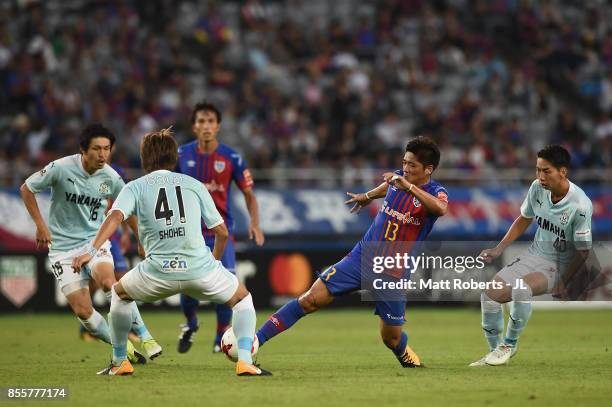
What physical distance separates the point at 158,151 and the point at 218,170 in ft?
12.6

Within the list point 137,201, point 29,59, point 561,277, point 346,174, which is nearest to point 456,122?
point 346,174

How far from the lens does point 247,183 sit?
13.1 metres

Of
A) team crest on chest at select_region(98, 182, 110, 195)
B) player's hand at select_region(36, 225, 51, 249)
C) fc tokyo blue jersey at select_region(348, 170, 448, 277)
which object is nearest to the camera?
fc tokyo blue jersey at select_region(348, 170, 448, 277)

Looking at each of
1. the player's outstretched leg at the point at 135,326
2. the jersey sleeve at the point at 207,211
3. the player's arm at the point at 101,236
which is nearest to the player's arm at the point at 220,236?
the jersey sleeve at the point at 207,211

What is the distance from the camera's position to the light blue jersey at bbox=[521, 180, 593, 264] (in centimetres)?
1050

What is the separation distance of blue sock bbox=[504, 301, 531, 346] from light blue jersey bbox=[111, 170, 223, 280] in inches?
140

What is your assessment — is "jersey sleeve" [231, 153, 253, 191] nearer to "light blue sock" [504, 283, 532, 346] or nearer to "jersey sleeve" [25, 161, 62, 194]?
"jersey sleeve" [25, 161, 62, 194]

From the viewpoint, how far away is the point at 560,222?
10.6 metres

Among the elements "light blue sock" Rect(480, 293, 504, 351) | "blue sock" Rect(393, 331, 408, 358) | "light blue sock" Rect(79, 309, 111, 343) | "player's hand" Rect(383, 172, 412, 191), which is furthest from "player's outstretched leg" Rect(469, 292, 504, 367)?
"light blue sock" Rect(79, 309, 111, 343)

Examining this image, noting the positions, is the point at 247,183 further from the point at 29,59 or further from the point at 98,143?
the point at 29,59

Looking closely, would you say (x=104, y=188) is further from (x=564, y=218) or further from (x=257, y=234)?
(x=564, y=218)

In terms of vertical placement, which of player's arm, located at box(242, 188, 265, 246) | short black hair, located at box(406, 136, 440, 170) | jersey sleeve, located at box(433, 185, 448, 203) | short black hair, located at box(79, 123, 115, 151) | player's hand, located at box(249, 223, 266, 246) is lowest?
player's hand, located at box(249, 223, 266, 246)

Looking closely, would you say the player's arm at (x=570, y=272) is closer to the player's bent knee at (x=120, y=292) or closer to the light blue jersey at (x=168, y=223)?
the light blue jersey at (x=168, y=223)

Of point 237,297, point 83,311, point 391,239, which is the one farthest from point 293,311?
point 83,311
